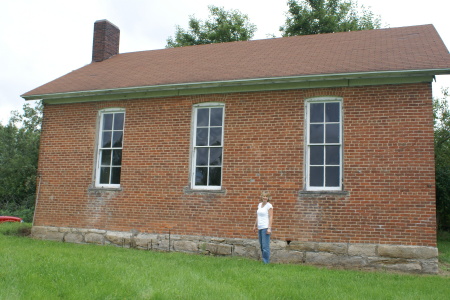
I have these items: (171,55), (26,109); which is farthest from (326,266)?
(26,109)

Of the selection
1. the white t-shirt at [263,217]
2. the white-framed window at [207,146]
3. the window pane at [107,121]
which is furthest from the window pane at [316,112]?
the window pane at [107,121]

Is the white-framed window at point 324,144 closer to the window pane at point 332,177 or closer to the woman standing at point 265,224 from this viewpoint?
the window pane at point 332,177

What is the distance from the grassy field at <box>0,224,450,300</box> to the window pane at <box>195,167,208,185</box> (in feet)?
7.12

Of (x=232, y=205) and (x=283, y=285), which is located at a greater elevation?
(x=232, y=205)

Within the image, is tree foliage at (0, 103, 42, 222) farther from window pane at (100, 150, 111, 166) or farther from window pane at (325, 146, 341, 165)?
window pane at (325, 146, 341, 165)

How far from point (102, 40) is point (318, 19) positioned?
15493 mm

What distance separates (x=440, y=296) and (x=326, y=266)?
3020 millimetres

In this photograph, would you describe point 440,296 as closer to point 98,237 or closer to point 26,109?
point 98,237

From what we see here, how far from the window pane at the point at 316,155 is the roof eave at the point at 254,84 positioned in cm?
141

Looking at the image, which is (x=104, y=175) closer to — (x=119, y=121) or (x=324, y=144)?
(x=119, y=121)

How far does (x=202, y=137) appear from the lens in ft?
37.1

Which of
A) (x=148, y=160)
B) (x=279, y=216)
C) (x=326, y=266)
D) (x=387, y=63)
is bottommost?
(x=326, y=266)

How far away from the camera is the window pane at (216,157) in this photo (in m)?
11.0

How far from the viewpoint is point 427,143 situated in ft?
31.0
